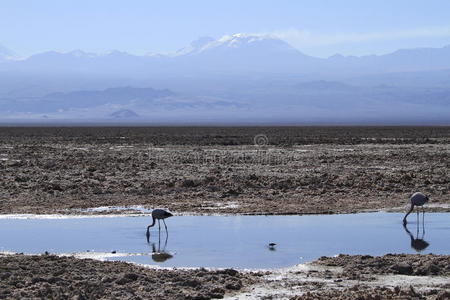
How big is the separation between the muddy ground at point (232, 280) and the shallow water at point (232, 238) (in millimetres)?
1077

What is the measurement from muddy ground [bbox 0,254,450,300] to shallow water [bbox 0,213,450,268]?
1077 millimetres

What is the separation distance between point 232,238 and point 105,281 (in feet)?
17.3

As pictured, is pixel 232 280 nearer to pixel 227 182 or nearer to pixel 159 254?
pixel 159 254

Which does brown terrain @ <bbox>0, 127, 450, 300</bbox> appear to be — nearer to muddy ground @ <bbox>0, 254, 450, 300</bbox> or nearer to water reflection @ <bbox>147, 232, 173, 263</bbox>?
muddy ground @ <bbox>0, 254, 450, 300</bbox>

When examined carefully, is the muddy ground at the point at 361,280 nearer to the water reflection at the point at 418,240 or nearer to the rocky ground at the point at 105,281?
the rocky ground at the point at 105,281

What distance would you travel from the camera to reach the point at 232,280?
12406 millimetres

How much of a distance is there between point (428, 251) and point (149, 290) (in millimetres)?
6186

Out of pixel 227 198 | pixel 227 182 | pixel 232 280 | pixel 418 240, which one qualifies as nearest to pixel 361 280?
pixel 232 280

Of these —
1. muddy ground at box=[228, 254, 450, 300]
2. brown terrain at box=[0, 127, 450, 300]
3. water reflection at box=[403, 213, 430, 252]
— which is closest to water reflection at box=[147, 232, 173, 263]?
brown terrain at box=[0, 127, 450, 300]

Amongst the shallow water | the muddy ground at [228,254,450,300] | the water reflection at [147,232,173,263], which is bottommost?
the water reflection at [147,232,173,263]

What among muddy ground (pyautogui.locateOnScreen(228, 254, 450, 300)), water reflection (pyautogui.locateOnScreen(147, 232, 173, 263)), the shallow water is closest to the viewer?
muddy ground (pyautogui.locateOnScreen(228, 254, 450, 300))

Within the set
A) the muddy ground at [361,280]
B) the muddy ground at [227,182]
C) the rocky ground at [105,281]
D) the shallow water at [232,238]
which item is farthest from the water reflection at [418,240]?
the rocky ground at [105,281]

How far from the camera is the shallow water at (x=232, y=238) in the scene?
49.7ft

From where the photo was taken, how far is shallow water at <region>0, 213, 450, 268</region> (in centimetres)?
1516
